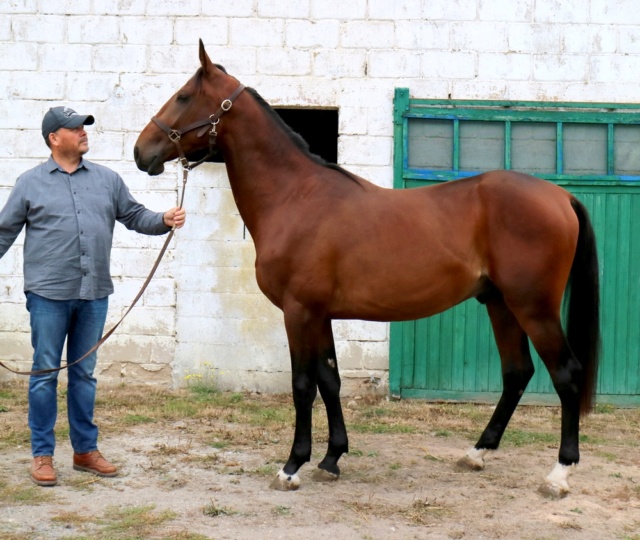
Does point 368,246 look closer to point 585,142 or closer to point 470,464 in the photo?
point 470,464

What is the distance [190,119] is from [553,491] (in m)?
2.82

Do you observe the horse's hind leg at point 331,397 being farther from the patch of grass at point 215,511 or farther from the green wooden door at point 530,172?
the green wooden door at point 530,172

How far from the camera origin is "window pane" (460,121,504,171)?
258 inches

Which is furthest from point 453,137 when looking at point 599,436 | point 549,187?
point 599,436

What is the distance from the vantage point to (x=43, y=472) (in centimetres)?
425

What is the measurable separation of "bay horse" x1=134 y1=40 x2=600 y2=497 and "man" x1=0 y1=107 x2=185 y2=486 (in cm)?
37

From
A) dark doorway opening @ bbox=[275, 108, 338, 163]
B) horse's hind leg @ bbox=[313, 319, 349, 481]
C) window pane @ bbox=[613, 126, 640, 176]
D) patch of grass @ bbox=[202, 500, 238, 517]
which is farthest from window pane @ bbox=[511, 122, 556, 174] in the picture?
patch of grass @ bbox=[202, 500, 238, 517]

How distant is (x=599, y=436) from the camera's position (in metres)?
5.66

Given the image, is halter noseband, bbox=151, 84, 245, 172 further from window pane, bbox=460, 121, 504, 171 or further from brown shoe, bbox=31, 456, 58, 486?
window pane, bbox=460, 121, 504, 171

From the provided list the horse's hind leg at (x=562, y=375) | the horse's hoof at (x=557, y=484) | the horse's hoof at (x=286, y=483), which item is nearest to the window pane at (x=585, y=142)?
the horse's hind leg at (x=562, y=375)

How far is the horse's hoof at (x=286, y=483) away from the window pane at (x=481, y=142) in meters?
3.33

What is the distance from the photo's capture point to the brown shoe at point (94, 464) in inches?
175

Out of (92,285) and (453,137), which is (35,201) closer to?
(92,285)

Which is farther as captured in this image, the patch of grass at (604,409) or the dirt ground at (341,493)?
the patch of grass at (604,409)
